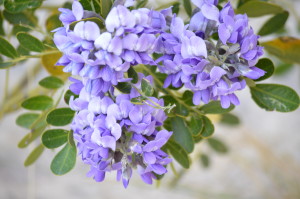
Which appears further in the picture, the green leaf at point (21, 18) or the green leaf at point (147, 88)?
the green leaf at point (21, 18)

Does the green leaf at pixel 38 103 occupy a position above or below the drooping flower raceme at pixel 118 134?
below

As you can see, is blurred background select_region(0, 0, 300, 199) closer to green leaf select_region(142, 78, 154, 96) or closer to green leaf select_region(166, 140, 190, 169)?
green leaf select_region(166, 140, 190, 169)

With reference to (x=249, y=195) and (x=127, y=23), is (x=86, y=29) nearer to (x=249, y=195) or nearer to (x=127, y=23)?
(x=127, y=23)

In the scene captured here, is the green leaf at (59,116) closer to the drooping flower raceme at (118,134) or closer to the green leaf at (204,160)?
the drooping flower raceme at (118,134)

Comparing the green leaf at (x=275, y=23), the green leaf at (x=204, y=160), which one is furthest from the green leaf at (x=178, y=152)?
the green leaf at (x=204, y=160)

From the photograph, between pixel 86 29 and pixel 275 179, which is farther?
pixel 275 179

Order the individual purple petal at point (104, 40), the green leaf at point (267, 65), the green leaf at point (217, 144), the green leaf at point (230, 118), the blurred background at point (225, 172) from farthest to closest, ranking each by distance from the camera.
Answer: the blurred background at point (225, 172)
the green leaf at point (217, 144)
the green leaf at point (230, 118)
the green leaf at point (267, 65)
the individual purple petal at point (104, 40)

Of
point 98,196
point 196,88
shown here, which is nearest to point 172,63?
point 196,88

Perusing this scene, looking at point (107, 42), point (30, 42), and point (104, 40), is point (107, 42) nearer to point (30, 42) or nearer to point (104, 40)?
point (104, 40)
